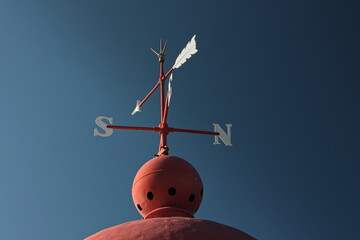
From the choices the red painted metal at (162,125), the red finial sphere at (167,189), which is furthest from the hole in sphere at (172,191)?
the red painted metal at (162,125)

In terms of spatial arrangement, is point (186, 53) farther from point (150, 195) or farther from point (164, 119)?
point (150, 195)

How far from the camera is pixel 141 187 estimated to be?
7.66 m

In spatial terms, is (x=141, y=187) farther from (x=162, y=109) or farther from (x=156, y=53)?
(x=156, y=53)

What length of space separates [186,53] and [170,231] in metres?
4.73

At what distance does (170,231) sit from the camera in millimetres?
5559

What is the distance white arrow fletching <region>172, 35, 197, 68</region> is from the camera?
9180mm

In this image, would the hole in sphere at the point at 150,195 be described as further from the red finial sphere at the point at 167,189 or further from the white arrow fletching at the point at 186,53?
the white arrow fletching at the point at 186,53

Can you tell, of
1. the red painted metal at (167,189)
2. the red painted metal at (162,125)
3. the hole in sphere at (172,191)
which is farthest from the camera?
the red painted metal at (162,125)

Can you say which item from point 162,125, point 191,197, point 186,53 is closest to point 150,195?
point 191,197

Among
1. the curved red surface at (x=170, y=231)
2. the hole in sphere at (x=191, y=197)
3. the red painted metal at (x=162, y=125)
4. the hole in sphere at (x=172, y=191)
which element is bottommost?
the curved red surface at (x=170, y=231)

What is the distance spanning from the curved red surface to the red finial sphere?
1.32m

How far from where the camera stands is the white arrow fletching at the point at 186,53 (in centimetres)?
918

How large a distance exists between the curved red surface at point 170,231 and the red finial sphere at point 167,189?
132 centimetres

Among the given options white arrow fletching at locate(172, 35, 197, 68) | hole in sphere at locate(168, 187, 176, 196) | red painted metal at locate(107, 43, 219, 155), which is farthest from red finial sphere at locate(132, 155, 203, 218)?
white arrow fletching at locate(172, 35, 197, 68)
